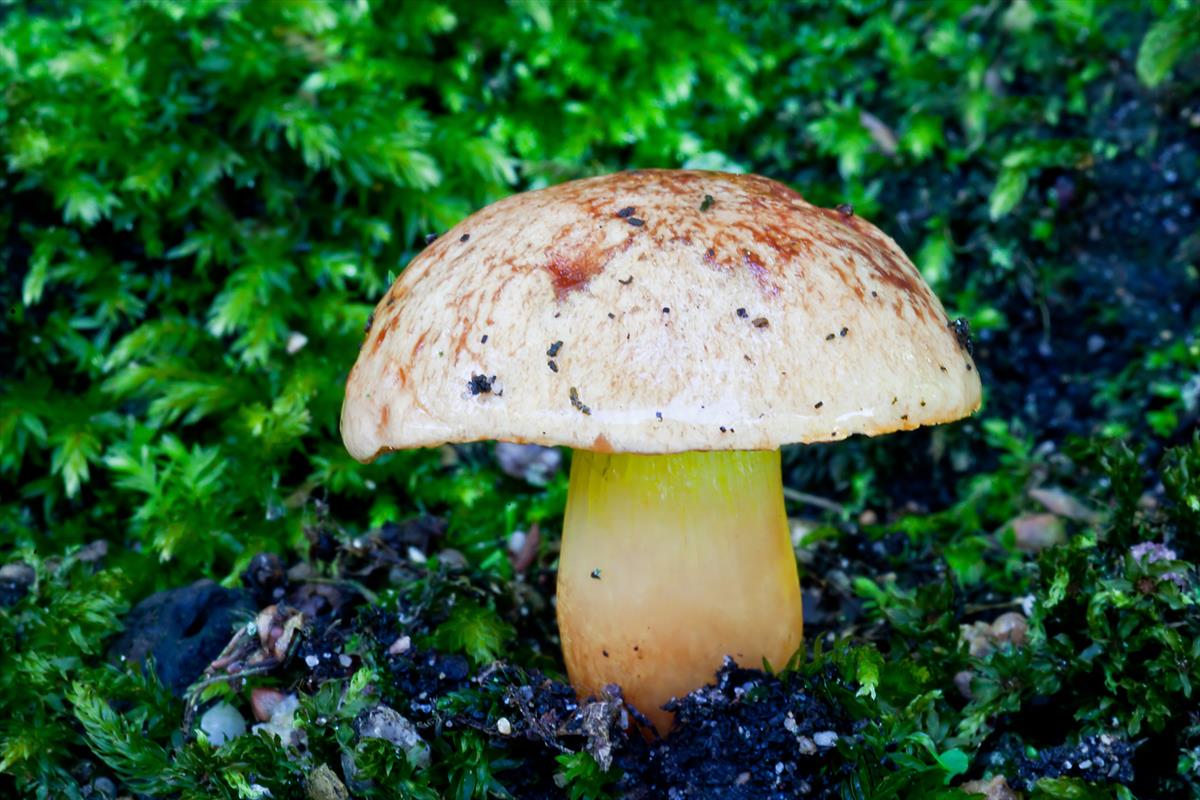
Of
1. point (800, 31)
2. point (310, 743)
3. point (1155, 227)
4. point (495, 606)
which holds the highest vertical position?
point (800, 31)

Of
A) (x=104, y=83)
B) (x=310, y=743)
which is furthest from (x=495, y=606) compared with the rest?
(x=104, y=83)

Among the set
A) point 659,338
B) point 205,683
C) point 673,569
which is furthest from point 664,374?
point 205,683

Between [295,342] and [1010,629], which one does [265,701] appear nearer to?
[295,342]

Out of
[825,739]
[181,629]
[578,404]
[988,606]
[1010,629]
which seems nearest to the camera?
[578,404]

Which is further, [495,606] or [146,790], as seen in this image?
[495,606]

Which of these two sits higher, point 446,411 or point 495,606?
point 446,411

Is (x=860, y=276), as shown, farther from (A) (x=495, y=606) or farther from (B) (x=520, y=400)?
(A) (x=495, y=606)

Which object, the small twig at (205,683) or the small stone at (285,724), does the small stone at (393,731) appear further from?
the small twig at (205,683)
